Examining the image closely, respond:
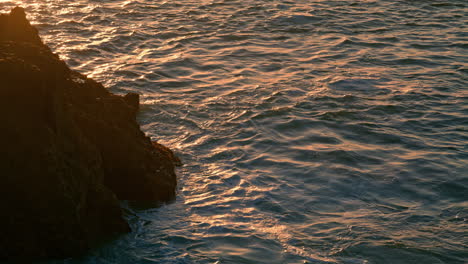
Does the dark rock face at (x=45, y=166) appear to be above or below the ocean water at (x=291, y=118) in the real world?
above

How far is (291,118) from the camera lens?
9.14 metres

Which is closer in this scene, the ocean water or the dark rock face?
the dark rock face

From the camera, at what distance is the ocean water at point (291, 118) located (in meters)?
6.13

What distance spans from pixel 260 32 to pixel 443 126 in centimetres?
511

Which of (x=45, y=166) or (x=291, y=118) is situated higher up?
(x=45, y=166)

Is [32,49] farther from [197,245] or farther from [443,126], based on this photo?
[443,126]

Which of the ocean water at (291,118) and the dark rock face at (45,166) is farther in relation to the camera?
the ocean water at (291,118)

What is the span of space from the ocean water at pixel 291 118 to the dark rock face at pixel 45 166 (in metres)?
0.29

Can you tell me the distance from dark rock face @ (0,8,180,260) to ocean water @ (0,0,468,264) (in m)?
0.29

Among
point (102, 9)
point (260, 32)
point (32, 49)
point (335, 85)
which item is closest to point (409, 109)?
point (335, 85)

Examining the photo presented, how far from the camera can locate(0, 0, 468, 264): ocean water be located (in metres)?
6.13

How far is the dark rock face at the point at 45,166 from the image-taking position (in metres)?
5.26

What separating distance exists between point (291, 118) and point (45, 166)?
4531 millimetres

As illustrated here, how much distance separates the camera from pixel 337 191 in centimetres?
716
